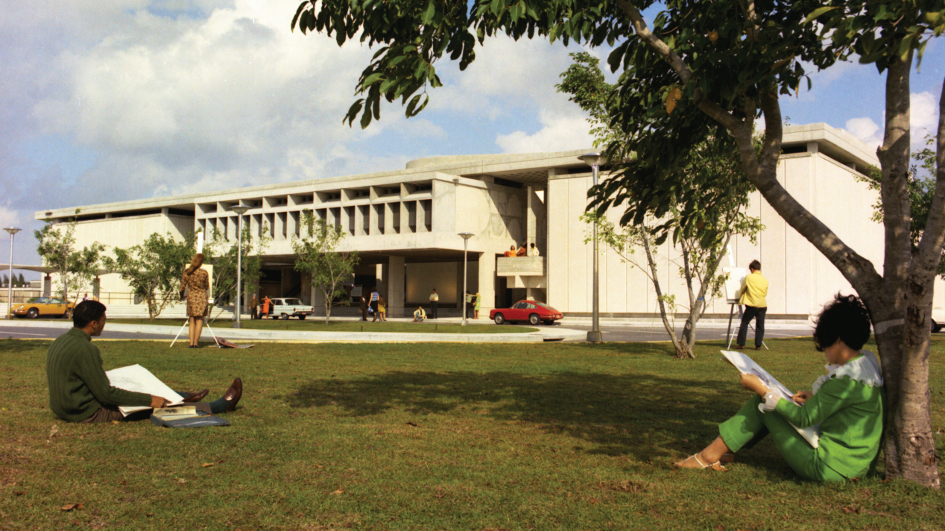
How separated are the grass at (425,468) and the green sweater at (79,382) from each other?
0.21 m

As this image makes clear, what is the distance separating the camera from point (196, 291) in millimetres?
13047

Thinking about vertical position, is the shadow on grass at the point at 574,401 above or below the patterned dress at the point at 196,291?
below

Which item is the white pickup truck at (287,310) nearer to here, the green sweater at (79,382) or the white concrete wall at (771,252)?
the white concrete wall at (771,252)

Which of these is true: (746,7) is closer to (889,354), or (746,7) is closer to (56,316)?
(889,354)

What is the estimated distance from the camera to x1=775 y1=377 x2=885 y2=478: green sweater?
3797 mm

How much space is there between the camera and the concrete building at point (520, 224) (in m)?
36.0

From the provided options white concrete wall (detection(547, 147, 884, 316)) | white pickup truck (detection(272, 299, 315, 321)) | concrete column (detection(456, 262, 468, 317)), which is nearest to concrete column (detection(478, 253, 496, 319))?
white concrete wall (detection(547, 147, 884, 316))

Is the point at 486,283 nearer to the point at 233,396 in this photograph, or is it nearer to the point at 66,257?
the point at 66,257

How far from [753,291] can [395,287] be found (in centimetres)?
3881

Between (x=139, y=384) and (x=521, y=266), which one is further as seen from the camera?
(x=521, y=266)

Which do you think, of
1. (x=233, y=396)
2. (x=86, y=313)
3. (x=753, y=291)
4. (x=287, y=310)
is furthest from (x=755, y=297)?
(x=287, y=310)

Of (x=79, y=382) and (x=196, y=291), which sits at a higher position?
(x=196, y=291)

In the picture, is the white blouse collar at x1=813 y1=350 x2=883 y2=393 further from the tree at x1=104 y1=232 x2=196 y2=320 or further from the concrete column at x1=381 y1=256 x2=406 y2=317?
the concrete column at x1=381 y1=256 x2=406 y2=317

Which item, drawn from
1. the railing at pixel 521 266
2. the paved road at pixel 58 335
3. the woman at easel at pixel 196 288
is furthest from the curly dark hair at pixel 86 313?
the railing at pixel 521 266
